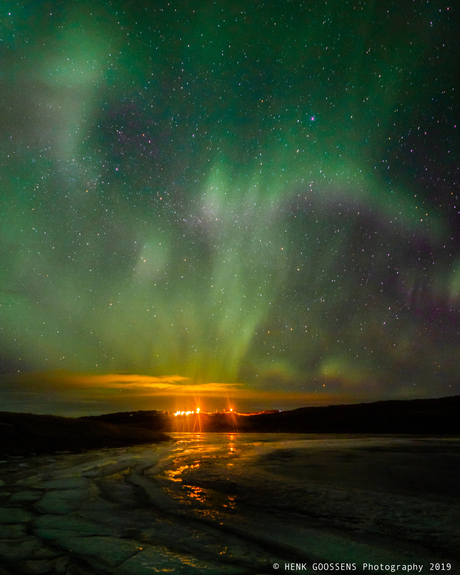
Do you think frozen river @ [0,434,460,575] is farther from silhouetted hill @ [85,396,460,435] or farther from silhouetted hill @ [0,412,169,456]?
silhouetted hill @ [85,396,460,435]

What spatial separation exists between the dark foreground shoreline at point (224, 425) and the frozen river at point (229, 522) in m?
7.48

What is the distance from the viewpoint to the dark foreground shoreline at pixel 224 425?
16.1m

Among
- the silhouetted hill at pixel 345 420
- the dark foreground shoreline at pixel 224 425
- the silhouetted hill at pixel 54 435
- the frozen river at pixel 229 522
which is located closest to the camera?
the frozen river at pixel 229 522

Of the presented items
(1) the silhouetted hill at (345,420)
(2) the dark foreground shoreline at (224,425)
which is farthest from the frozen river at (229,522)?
(1) the silhouetted hill at (345,420)

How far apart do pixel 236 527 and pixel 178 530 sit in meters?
0.78

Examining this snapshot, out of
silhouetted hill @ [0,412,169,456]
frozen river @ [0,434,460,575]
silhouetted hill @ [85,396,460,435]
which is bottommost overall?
silhouetted hill @ [85,396,460,435]

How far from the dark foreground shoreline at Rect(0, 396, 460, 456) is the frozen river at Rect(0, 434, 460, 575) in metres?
7.48

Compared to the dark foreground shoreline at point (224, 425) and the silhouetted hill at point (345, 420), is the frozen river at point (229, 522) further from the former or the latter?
the silhouetted hill at point (345, 420)

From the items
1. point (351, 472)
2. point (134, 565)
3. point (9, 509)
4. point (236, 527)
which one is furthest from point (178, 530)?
point (351, 472)

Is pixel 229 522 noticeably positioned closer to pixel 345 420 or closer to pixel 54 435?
pixel 54 435

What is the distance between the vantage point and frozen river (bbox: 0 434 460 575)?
3.61 m

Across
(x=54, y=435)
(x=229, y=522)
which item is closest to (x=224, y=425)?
(x=54, y=435)

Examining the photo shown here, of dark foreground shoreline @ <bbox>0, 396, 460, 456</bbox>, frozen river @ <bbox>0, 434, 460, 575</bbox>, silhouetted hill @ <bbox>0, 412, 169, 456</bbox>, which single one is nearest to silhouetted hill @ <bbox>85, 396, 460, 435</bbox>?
dark foreground shoreline @ <bbox>0, 396, 460, 456</bbox>

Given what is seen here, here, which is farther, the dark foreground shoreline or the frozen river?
the dark foreground shoreline
